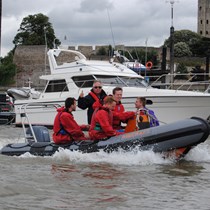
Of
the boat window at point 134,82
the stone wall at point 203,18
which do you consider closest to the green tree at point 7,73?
the boat window at point 134,82

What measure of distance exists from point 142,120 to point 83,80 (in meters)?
9.24

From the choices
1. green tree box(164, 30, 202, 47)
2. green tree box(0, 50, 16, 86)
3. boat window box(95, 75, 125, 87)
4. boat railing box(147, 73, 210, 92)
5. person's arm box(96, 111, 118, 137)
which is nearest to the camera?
person's arm box(96, 111, 118, 137)

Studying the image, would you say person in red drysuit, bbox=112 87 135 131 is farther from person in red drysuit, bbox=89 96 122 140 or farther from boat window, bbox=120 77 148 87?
boat window, bbox=120 77 148 87

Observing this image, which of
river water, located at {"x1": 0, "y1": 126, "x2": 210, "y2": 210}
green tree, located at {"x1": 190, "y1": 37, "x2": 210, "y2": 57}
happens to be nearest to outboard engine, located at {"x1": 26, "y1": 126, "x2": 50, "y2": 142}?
river water, located at {"x1": 0, "y1": 126, "x2": 210, "y2": 210}

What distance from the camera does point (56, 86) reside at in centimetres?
2105

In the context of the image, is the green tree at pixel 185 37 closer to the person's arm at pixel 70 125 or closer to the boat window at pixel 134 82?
the boat window at pixel 134 82

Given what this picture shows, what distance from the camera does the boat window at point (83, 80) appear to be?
20.1 metres

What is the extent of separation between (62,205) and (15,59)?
6336cm

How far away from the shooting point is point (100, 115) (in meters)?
10.6

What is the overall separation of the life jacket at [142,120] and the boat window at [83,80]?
28.8 feet

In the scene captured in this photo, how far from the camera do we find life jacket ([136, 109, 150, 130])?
439 inches

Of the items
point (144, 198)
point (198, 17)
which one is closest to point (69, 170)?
point (144, 198)

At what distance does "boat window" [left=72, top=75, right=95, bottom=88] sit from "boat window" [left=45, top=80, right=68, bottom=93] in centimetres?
48

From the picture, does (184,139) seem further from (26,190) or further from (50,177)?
(26,190)
